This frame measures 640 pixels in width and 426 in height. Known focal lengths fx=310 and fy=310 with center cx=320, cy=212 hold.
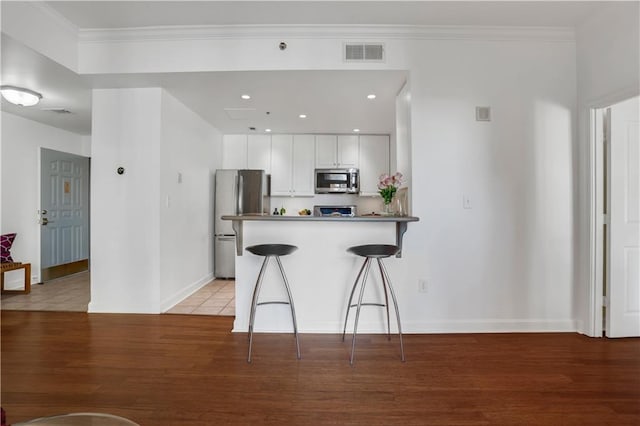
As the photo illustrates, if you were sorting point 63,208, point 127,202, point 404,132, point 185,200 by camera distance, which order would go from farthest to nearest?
point 63,208 < point 185,200 < point 127,202 < point 404,132

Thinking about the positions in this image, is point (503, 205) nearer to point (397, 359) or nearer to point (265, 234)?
point (397, 359)

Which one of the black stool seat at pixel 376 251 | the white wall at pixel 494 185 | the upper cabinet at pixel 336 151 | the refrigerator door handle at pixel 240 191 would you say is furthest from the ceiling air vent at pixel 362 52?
the refrigerator door handle at pixel 240 191

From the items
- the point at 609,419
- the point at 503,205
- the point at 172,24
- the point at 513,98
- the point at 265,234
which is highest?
the point at 172,24

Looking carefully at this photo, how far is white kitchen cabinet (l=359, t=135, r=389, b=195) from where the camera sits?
16.8ft

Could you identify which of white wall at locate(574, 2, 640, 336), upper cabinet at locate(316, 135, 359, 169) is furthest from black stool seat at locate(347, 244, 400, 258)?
upper cabinet at locate(316, 135, 359, 169)

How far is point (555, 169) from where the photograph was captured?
2.74m

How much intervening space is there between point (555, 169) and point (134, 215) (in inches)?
158

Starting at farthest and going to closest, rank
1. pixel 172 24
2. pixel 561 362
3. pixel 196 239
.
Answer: pixel 196 239, pixel 172 24, pixel 561 362

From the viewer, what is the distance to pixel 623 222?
2.58 m

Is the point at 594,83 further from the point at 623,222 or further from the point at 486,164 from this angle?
the point at 623,222

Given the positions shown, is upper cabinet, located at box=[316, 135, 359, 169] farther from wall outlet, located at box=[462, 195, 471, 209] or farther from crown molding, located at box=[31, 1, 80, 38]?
crown molding, located at box=[31, 1, 80, 38]

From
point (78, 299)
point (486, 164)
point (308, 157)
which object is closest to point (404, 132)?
point (486, 164)

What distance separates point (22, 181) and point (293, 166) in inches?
150

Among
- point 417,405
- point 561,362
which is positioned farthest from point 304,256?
point 561,362
